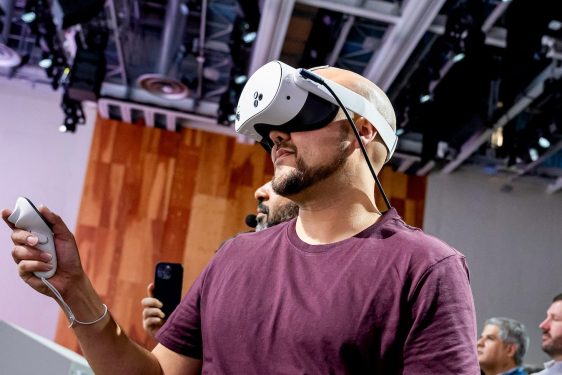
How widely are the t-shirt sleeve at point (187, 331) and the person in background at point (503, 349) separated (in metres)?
3.89

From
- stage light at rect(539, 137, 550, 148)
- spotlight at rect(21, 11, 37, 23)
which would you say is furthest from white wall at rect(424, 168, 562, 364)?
spotlight at rect(21, 11, 37, 23)

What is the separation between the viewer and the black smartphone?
8.68ft

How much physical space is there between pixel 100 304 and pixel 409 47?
204 inches

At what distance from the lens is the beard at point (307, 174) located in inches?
48.4

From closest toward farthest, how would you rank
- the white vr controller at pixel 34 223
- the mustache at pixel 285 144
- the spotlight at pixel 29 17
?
the white vr controller at pixel 34 223, the mustache at pixel 285 144, the spotlight at pixel 29 17

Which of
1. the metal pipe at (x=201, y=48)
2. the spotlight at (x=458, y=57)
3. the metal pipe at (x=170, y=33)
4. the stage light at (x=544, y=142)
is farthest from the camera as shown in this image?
the stage light at (x=544, y=142)

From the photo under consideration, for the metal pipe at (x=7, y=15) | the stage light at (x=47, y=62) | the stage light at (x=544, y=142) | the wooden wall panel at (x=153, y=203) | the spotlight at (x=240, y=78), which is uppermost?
the metal pipe at (x=7, y=15)

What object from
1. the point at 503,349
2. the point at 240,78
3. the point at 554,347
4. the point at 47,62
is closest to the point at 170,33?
the point at 240,78

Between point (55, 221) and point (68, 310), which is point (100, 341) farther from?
point (55, 221)

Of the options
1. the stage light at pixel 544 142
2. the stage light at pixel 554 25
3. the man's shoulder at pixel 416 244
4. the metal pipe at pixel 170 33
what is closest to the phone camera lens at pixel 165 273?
the man's shoulder at pixel 416 244

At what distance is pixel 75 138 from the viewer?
8273mm

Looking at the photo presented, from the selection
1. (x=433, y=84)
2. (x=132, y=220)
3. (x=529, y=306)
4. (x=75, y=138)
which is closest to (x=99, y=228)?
(x=132, y=220)

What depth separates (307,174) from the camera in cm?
123

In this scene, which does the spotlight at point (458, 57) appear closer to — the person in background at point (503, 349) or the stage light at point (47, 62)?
the person in background at point (503, 349)
